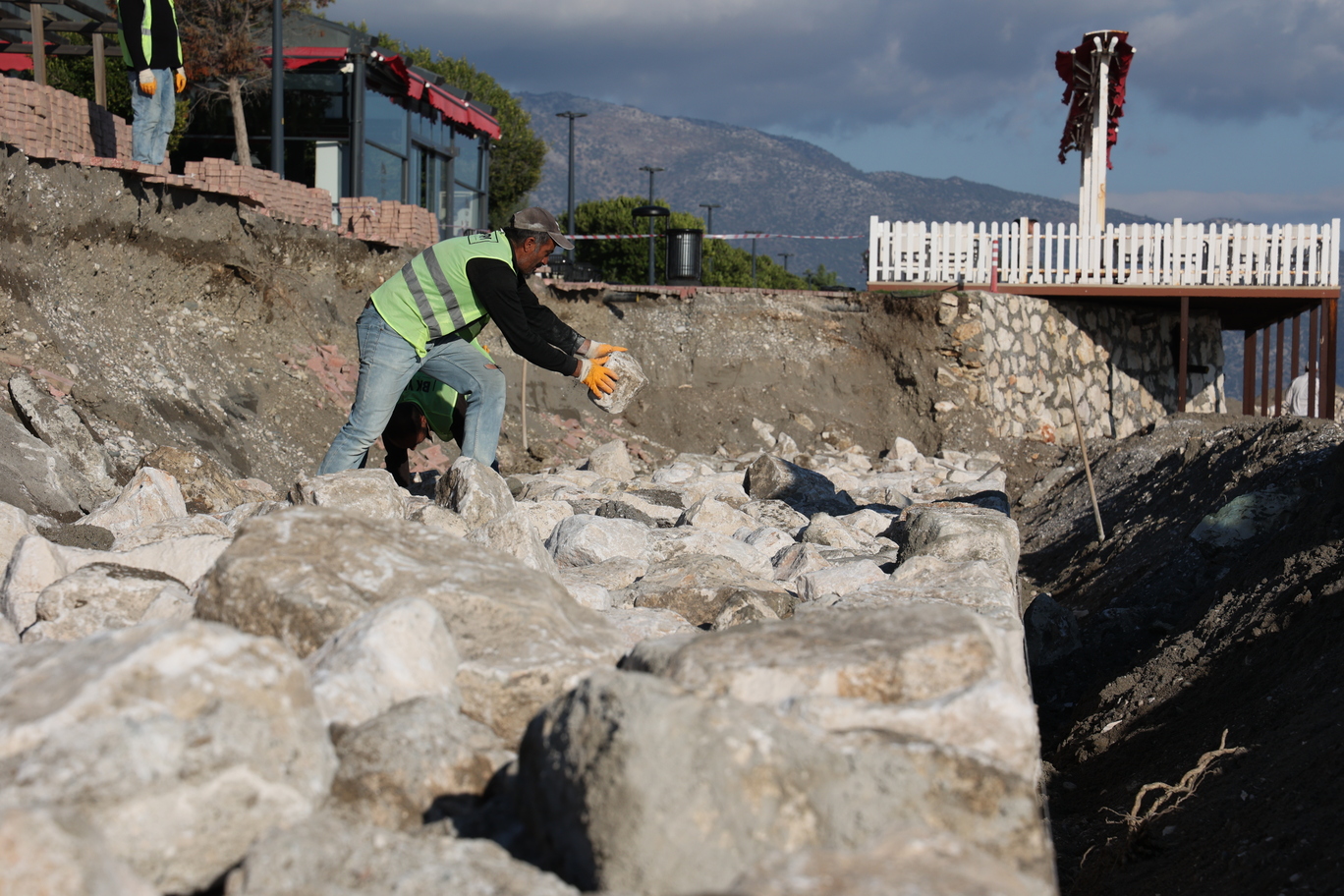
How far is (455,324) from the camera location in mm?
4762

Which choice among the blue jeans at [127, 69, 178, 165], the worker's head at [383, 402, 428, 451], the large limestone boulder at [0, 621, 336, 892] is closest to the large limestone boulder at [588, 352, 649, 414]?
the worker's head at [383, 402, 428, 451]

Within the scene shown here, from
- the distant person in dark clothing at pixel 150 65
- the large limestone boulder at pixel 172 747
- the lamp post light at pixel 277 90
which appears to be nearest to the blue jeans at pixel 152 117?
the distant person in dark clothing at pixel 150 65

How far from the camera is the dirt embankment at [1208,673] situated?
3.60 meters

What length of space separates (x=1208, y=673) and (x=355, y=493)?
11.9 ft

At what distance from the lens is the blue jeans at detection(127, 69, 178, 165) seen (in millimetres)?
8164

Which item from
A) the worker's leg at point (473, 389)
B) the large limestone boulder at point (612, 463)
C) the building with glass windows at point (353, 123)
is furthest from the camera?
the building with glass windows at point (353, 123)

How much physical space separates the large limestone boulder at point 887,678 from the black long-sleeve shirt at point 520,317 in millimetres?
2643

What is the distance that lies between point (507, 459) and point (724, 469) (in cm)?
196

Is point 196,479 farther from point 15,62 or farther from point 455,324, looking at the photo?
point 15,62

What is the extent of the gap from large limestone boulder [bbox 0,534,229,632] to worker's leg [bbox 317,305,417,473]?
1514mm

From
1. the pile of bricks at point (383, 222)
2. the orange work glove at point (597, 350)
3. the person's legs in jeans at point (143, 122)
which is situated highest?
the person's legs in jeans at point (143, 122)

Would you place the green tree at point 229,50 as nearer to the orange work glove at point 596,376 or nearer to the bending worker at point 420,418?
the bending worker at point 420,418

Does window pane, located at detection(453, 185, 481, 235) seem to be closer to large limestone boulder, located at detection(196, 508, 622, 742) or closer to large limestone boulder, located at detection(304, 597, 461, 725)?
large limestone boulder, located at detection(196, 508, 622, 742)

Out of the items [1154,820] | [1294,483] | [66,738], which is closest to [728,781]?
[66,738]
